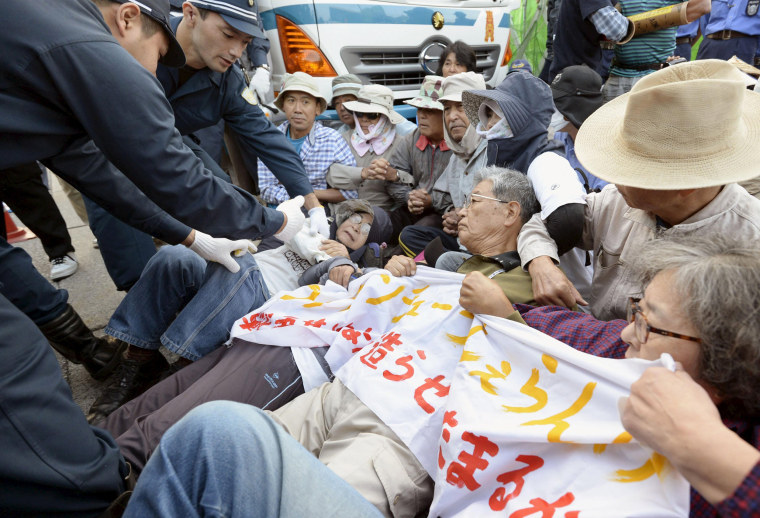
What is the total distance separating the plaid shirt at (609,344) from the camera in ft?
2.62

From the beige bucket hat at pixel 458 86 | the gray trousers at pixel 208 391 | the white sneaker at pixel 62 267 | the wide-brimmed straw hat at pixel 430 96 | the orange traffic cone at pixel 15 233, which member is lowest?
the orange traffic cone at pixel 15 233

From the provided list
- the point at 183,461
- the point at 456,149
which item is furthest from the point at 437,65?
the point at 183,461

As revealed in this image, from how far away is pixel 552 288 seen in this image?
1.83 metres

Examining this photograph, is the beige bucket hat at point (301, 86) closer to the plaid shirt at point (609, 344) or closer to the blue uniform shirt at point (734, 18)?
the plaid shirt at point (609, 344)

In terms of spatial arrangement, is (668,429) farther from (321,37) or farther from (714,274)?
(321,37)

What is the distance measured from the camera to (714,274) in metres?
1.10

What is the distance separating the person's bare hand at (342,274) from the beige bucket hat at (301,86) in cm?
230

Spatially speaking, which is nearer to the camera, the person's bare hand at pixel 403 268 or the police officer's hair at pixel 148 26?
the police officer's hair at pixel 148 26

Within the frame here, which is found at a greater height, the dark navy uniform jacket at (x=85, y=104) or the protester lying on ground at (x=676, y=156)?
the dark navy uniform jacket at (x=85, y=104)

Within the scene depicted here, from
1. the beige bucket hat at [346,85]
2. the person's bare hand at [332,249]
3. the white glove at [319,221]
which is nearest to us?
the person's bare hand at [332,249]


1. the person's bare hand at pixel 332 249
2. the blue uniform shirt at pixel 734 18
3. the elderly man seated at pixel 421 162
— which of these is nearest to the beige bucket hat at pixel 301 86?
the elderly man seated at pixel 421 162

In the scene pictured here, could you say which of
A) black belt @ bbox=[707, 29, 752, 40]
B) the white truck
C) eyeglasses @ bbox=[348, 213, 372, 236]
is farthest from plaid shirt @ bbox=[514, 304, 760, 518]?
black belt @ bbox=[707, 29, 752, 40]

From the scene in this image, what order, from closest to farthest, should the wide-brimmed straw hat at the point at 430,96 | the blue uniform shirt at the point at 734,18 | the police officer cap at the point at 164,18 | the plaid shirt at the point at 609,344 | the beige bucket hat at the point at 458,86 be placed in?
1. the plaid shirt at the point at 609,344
2. the police officer cap at the point at 164,18
3. the beige bucket hat at the point at 458,86
4. the wide-brimmed straw hat at the point at 430,96
5. the blue uniform shirt at the point at 734,18

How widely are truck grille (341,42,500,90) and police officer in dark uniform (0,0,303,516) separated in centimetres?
336
